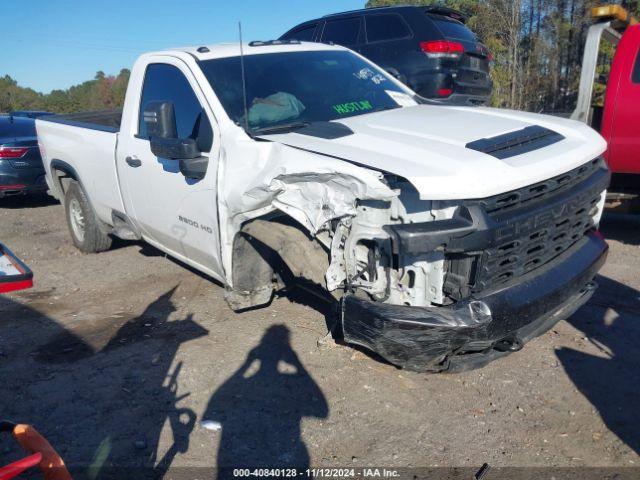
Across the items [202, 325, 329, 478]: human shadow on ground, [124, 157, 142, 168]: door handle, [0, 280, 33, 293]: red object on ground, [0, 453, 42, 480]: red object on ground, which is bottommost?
[202, 325, 329, 478]: human shadow on ground

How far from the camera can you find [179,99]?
4379 mm

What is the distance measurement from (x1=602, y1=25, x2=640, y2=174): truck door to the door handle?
441 cm

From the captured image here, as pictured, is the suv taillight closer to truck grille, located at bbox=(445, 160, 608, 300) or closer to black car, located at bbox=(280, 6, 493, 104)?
black car, located at bbox=(280, 6, 493, 104)

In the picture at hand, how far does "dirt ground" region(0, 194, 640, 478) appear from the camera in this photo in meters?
2.96

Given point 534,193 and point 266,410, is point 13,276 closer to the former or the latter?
Answer: point 266,410

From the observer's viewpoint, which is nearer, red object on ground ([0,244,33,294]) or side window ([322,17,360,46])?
red object on ground ([0,244,33,294])

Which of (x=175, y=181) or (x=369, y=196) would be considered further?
(x=175, y=181)

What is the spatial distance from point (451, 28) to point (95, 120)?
17.6 feet

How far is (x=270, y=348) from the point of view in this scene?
13.4ft

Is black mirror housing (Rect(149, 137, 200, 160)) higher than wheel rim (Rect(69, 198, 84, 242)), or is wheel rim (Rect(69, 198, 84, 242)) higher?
black mirror housing (Rect(149, 137, 200, 160))

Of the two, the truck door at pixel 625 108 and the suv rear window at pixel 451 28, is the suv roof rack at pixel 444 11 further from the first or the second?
the truck door at pixel 625 108

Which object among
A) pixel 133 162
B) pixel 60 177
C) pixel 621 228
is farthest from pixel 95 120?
pixel 621 228

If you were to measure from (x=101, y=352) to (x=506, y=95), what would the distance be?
773 inches

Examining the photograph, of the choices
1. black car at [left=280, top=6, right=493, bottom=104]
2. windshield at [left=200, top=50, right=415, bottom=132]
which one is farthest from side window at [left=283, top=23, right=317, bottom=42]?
windshield at [left=200, top=50, right=415, bottom=132]
